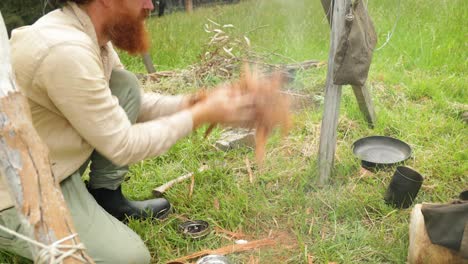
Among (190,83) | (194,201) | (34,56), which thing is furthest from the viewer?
(190,83)

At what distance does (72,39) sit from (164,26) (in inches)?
203

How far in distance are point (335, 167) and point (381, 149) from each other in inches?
19.2

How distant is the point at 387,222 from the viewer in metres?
2.71

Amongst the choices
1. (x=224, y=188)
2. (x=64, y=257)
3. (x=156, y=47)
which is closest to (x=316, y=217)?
(x=224, y=188)

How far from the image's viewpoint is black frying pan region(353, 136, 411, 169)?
10.9ft

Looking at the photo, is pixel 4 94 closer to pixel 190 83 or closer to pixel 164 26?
pixel 190 83

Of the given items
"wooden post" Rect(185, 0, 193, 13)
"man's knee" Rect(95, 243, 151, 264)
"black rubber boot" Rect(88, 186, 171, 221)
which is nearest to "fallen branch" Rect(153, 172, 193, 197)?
"black rubber boot" Rect(88, 186, 171, 221)

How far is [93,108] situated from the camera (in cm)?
189

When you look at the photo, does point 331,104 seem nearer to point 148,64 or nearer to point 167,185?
point 167,185

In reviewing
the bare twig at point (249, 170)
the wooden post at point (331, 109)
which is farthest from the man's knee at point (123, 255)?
the wooden post at point (331, 109)

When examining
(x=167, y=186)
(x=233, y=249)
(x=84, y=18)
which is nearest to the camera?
(x=84, y=18)

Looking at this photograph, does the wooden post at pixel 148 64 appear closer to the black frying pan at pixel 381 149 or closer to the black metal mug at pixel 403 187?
the black frying pan at pixel 381 149

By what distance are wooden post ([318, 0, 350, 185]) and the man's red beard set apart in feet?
3.58

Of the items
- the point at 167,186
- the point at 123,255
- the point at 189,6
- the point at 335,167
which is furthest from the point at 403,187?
the point at 189,6
